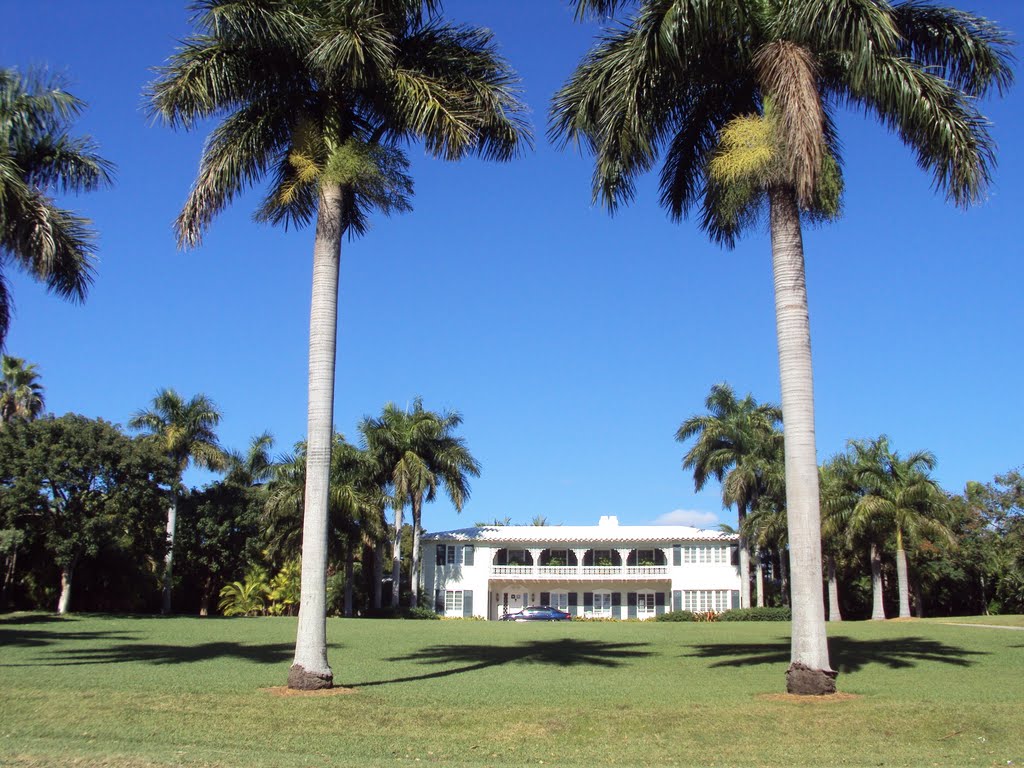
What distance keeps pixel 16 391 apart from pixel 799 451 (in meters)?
50.5

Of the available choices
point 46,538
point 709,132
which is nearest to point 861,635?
point 709,132

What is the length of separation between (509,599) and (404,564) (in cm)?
1480

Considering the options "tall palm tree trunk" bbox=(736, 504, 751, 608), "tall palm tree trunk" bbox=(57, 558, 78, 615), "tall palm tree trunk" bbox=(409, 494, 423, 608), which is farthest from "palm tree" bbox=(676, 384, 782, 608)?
"tall palm tree trunk" bbox=(57, 558, 78, 615)

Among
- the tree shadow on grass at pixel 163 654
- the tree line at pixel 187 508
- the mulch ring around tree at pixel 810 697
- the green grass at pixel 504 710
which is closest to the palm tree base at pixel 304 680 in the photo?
the green grass at pixel 504 710

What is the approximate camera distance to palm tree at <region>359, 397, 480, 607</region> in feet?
185

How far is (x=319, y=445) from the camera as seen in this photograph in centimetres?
1599

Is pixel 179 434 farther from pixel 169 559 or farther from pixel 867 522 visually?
pixel 867 522

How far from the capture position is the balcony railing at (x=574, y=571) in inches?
2427

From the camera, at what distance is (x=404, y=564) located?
253 feet

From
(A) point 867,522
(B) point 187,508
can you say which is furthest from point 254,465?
(A) point 867,522

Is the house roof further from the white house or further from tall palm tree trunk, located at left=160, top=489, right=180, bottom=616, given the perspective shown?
tall palm tree trunk, located at left=160, top=489, right=180, bottom=616

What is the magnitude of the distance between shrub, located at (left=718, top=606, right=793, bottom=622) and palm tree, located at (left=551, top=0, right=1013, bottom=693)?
37443 mm

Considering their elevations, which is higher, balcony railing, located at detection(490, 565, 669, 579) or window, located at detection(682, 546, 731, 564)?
window, located at detection(682, 546, 731, 564)

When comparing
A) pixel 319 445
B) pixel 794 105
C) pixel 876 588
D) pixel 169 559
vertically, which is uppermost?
pixel 794 105
